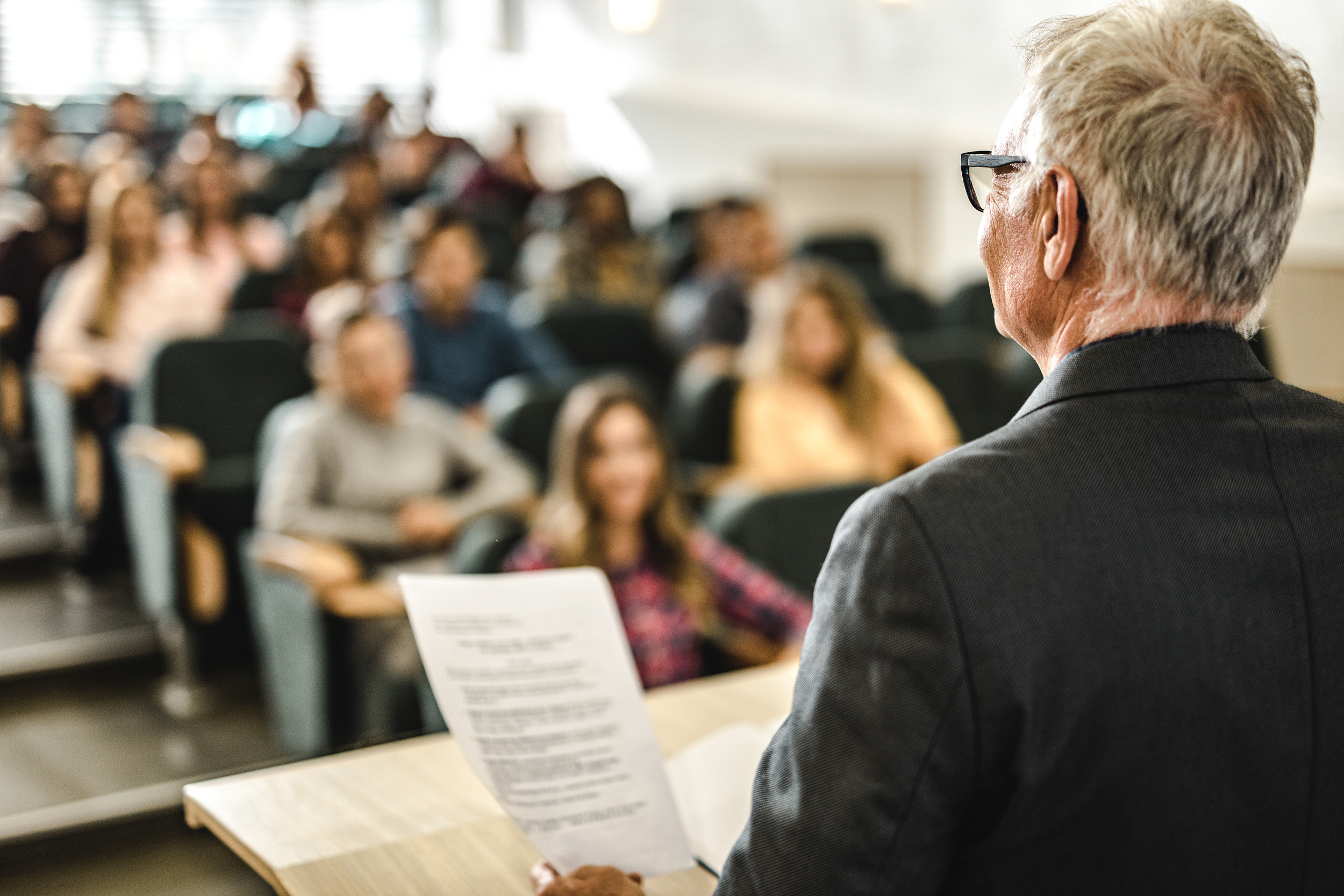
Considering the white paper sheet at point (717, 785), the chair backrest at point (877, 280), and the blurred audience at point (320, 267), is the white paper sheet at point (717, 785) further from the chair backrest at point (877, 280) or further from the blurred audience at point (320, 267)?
the chair backrest at point (877, 280)

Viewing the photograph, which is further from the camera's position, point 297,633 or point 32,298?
point 32,298

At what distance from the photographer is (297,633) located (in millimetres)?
2430

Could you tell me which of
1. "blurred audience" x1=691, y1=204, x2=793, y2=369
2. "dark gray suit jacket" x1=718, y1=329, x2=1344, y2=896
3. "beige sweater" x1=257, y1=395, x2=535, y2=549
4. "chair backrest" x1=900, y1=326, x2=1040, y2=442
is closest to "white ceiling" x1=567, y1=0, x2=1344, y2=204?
"chair backrest" x1=900, y1=326, x2=1040, y2=442

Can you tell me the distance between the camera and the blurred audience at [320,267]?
162 inches

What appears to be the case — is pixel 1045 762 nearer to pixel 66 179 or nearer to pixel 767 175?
pixel 66 179

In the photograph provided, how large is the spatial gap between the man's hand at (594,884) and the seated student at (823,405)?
7.73 ft

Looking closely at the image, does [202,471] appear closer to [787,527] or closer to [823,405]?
[787,527]

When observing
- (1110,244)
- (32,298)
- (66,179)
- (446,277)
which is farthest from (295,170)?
(1110,244)

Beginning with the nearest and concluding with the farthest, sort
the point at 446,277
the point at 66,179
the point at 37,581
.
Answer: the point at 37,581
the point at 446,277
the point at 66,179

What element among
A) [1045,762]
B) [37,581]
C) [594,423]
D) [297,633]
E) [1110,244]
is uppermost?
[1110,244]

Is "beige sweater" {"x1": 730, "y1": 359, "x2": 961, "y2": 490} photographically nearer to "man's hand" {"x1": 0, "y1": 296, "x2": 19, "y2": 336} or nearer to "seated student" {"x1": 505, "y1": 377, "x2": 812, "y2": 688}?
"seated student" {"x1": 505, "y1": 377, "x2": 812, "y2": 688}

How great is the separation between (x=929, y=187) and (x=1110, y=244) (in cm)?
588

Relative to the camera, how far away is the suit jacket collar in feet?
2.24

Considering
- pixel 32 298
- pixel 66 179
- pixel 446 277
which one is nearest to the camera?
pixel 446 277
